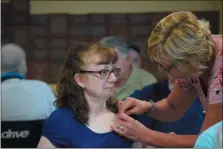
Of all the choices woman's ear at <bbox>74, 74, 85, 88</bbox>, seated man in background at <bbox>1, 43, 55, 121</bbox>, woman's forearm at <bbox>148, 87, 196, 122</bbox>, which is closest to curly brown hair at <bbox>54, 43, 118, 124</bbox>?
woman's ear at <bbox>74, 74, 85, 88</bbox>

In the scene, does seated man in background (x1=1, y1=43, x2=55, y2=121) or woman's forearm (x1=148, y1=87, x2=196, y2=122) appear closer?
woman's forearm (x1=148, y1=87, x2=196, y2=122)

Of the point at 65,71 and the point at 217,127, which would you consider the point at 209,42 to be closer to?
the point at 217,127

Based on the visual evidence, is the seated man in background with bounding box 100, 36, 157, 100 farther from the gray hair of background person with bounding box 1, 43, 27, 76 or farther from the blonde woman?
the gray hair of background person with bounding box 1, 43, 27, 76

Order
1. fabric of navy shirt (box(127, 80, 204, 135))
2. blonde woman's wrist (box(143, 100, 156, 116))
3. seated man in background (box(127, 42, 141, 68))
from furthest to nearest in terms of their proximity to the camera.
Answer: seated man in background (box(127, 42, 141, 68)), fabric of navy shirt (box(127, 80, 204, 135)), blonde woman's wrist (box(143, 100, 156, 116))

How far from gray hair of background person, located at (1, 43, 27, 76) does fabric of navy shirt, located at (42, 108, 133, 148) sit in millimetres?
894

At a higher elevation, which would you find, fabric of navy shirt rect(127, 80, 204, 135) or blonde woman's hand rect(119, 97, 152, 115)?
blonde woman's hand rect(119, 97, 152, 115)

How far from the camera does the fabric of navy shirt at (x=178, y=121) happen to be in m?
1.79

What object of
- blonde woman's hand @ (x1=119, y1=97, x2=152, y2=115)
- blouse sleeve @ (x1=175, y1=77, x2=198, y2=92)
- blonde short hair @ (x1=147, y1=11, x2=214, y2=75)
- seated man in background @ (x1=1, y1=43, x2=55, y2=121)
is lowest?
seated man in background @ (x1=1, y1=43, x2=55, y2=121)

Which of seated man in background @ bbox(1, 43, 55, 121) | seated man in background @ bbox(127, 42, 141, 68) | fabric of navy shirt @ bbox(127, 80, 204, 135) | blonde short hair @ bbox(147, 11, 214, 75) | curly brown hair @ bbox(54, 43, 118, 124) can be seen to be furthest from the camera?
seated man in background @ bbox(127, 42, 141, 68)

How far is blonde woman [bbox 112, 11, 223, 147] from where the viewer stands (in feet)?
4.60

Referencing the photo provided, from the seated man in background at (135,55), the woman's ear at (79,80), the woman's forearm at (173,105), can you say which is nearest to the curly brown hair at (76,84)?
the woman's ear at (79,80)

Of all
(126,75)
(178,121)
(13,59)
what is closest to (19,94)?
(13,59)

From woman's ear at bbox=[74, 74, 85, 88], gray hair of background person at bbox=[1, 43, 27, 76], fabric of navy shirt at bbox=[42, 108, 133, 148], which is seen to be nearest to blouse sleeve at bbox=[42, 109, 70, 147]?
fabric of navy shirt at bbox=[42, 108, 133, 148]

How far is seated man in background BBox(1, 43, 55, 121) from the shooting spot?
2.29 meters
